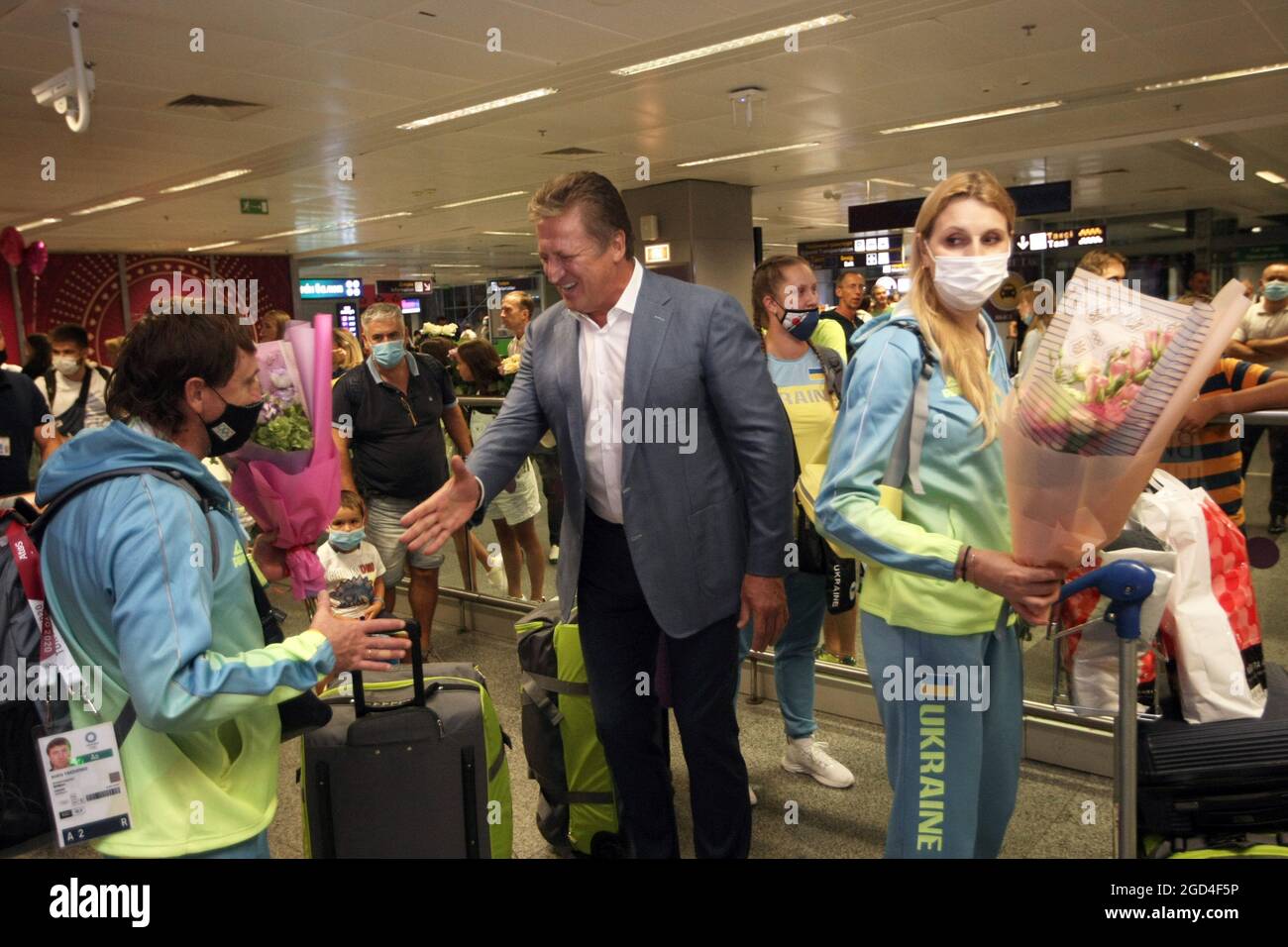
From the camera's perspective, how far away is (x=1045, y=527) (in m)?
1.51

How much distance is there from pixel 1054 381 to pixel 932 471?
37 cm

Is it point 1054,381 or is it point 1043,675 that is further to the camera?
point 1043,675

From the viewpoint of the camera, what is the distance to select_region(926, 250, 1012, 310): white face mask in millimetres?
1757

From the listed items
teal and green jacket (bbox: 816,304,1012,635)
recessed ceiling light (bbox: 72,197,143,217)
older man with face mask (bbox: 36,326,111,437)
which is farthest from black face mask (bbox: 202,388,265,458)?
recessed ceiling light (bbox: 72,197,143,217)

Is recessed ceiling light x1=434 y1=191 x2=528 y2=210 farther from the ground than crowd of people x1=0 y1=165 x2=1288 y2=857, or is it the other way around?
recessed ceiling light x1=434 y1=191 x2=528 y2=210

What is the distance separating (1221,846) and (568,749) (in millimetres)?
1672

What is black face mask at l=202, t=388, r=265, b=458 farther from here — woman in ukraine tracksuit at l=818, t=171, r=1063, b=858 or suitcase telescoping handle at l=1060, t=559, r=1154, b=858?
suitcase telescoping handle at l=1060, t=559, r=1154, b=858

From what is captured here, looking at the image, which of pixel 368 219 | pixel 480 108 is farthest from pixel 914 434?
pixel 368 219

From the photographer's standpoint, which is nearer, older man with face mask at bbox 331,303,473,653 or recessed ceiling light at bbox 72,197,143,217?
older man with face mask at bbox 331,303,473,653

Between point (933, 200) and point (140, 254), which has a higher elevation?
point (140, 254)

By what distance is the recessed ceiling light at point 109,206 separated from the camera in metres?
12.2
